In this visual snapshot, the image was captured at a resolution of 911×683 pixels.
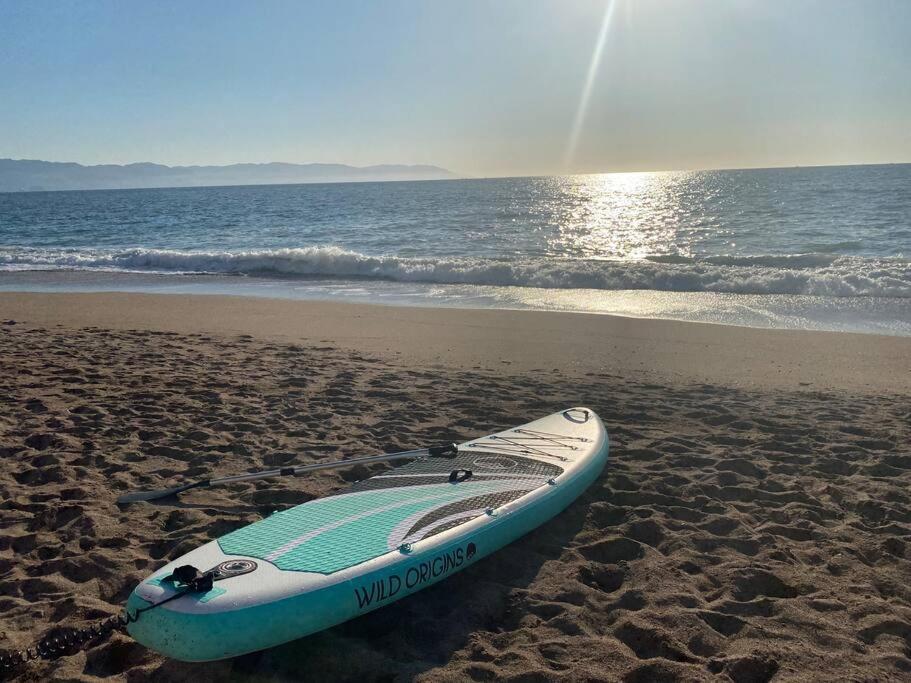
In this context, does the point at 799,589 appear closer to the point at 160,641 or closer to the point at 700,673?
the point at 700,673

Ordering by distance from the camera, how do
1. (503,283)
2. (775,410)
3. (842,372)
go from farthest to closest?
(503,283)
(842,372)
(775,410)

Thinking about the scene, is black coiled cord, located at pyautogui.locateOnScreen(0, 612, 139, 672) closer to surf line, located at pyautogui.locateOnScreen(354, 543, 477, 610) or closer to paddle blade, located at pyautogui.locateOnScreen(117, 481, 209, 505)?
surf line, located at pyautogui.locateOnScreen(354, 543, 477, 610)

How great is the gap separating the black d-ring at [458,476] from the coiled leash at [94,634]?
158 cm

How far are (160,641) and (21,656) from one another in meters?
0.55

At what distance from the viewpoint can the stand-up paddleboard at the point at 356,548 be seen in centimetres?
262

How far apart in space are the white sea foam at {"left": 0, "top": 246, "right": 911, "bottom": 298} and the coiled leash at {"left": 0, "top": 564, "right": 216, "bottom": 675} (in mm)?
12297

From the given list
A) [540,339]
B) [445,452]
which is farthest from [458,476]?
[540,339]

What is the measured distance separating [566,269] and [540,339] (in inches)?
267

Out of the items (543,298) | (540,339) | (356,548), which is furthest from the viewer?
(543,298)

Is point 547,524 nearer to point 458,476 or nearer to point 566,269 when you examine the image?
point 458,476

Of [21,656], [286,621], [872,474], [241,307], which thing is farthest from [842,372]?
[241,307]

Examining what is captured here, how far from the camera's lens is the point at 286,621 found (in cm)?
271

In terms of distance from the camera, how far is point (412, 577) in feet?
10.2

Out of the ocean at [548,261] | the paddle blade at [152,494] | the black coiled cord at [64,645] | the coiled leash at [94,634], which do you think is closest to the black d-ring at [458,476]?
the paddle blade at [152,494]
